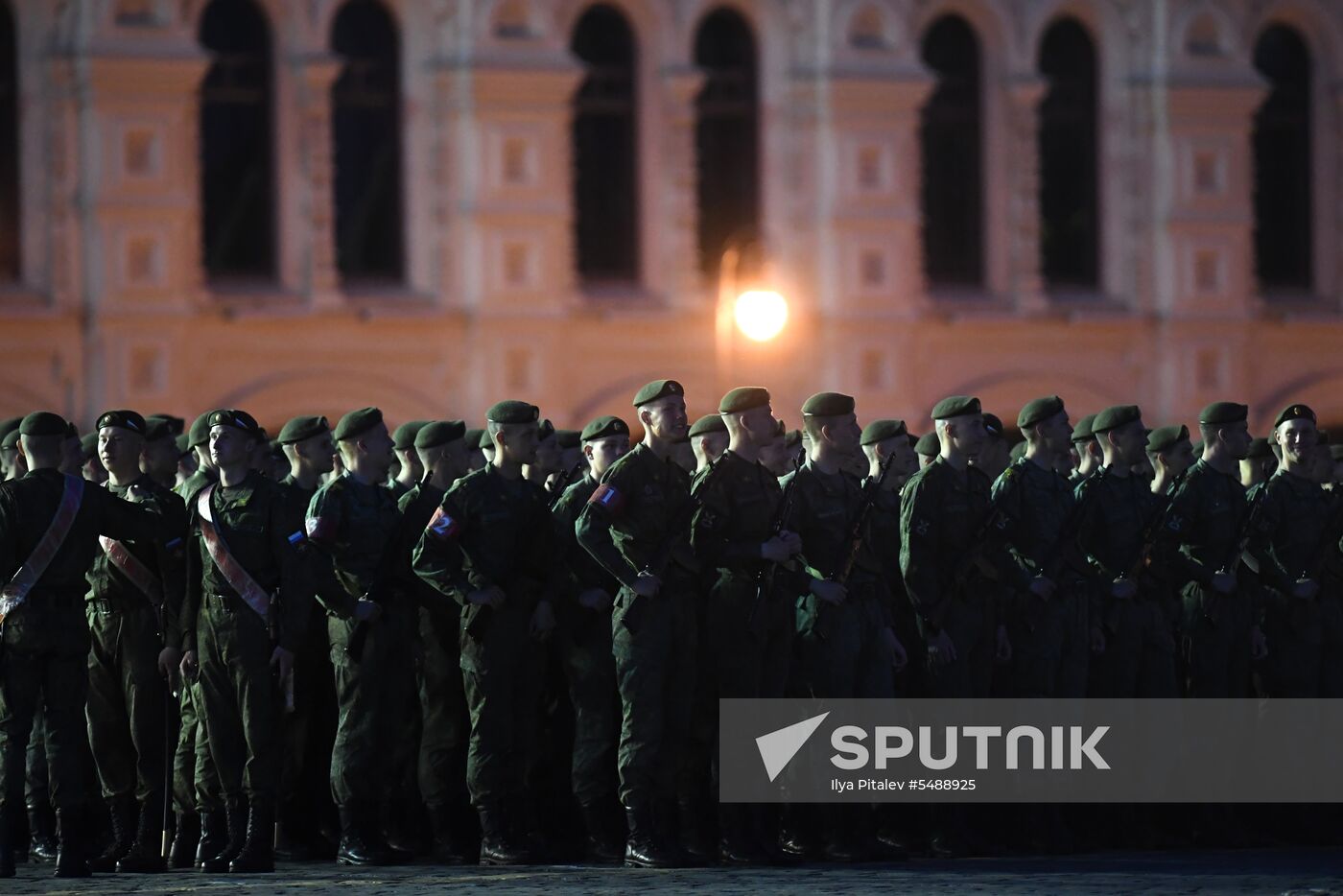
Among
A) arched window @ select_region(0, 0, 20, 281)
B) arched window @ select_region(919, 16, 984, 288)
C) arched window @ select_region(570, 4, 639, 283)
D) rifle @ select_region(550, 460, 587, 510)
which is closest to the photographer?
rifle @ select_region(550, 460, 587, 510)

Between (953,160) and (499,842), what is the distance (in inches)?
642

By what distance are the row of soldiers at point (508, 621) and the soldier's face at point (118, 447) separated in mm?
11

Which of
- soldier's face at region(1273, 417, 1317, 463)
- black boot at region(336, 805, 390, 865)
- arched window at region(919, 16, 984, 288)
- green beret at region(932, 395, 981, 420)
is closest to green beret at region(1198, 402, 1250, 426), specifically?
soldier's face at region(1273, 417, 1317, 463)

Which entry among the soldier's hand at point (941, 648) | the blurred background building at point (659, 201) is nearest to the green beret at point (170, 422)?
the soldier's hand at point (941, 648)

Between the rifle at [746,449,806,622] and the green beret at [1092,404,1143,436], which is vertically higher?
the green beret at [1092,404,1143,436]

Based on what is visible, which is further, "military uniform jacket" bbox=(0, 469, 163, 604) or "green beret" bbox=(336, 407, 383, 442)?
"green beret" bbox=(336, 407, 383, 442)

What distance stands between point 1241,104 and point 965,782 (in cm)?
1604

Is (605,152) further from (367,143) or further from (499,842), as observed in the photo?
(499,842)

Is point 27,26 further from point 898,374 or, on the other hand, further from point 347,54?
point 898,374

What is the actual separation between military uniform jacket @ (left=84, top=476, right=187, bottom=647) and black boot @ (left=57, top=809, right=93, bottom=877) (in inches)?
32.7

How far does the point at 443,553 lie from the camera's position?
12.2 metres

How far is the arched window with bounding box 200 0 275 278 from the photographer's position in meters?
25.7

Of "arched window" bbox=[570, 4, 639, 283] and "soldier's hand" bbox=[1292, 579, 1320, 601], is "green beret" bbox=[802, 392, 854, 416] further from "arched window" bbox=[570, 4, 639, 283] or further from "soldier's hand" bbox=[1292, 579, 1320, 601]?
"arched window" bbox=[570, 4, 639, 283]

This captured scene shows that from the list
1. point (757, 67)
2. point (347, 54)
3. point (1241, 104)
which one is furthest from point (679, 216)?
point (1241, 104)
